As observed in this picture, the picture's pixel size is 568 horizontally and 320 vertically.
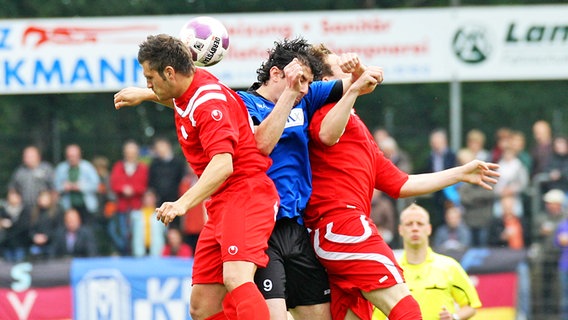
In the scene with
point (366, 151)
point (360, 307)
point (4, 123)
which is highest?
point (4, 123)

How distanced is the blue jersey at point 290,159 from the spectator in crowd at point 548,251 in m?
6.33

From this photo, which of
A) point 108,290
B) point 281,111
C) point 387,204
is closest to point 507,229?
point 387,204

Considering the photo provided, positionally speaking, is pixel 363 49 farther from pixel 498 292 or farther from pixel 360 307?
pixel 360 307

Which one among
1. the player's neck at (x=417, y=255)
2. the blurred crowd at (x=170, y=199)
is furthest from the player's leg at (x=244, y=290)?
the blurred crowd at (x=170, y=199)

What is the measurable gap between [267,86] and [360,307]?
1.53 metres

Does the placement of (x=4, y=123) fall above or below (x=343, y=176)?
above

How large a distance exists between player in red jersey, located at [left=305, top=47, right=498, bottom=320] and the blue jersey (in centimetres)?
14

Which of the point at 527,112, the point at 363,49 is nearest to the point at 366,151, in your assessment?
the point at 363,49

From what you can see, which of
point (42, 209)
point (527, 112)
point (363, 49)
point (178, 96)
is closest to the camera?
point (178, 96)

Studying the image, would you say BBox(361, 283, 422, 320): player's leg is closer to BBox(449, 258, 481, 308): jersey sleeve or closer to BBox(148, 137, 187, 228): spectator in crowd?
BBox(449, 258, 481, 308): jersey sleeve

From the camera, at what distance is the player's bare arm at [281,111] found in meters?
6.81

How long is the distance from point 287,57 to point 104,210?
7738 millimetres

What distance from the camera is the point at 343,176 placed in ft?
24.5

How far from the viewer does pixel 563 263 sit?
13.0 meters
